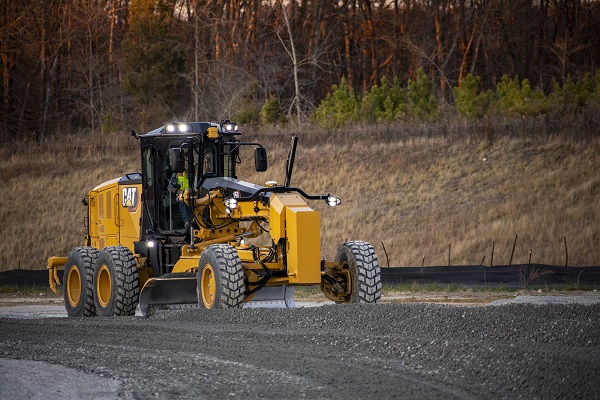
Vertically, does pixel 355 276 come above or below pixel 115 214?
below

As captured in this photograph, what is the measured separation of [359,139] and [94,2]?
28290mm

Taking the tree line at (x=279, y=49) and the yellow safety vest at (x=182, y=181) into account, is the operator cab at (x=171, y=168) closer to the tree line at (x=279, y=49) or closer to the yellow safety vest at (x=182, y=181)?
the yellow safety vest at (x=182, y=181)

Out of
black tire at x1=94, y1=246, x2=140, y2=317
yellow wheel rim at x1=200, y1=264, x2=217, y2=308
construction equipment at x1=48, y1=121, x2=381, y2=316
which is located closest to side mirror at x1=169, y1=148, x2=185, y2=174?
construction equipment at x1=48, y1=121, x2=381, y2=316

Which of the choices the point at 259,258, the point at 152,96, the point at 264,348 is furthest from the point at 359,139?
the point at 264,348

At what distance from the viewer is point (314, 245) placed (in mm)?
15312

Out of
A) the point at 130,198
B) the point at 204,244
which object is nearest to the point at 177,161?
the point at 204,244

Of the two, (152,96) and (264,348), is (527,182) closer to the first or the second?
(152,96)

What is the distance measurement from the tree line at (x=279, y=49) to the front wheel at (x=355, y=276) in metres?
42.0

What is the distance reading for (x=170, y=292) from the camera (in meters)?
16.5

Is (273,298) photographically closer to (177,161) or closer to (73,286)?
(177,161)

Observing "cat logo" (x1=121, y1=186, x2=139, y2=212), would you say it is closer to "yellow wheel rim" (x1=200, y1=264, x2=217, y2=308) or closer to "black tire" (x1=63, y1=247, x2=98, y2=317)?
"black tire" (x1=63, y1=247, x2=98, y2=317)

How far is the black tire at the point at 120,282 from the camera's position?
57.1 feet

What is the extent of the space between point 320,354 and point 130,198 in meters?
9.25

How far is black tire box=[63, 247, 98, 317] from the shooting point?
18641mm
